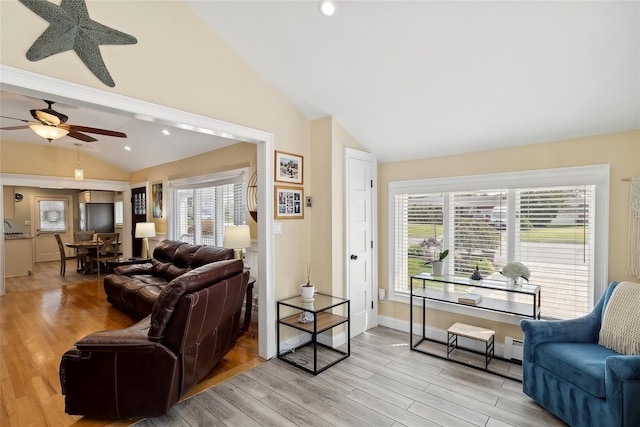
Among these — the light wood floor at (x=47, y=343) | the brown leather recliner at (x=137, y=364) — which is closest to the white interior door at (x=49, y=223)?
the light wood floor at (x=47, y=343)

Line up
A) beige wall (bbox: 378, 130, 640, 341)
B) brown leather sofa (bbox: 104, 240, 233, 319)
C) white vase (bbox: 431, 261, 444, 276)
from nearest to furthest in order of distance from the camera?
beige wall (bbox: 378, 130, 640, 341) < white vase (bbox: 431, 261, 444, 276) < brown leather sofa (bbox: 104, 240, 233, 319)

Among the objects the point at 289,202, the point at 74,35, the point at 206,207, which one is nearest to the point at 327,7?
the point at 74,35

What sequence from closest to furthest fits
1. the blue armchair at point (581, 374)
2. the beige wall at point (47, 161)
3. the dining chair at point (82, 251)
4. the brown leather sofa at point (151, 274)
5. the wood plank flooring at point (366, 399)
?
the blue armchair at point (581, 374) < the wood plank flooring at point (366, 399) < the brown leather sofa at point (151, 274) < the beige wall at point (47, 161) < the dining chair at point (82, 251)

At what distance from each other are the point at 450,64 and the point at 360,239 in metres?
2.08

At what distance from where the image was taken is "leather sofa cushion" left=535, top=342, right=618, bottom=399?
1.87 metres

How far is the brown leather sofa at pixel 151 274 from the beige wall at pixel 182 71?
4.02 feet

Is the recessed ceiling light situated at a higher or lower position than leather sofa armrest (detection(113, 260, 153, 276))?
higher

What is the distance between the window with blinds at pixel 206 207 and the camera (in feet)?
15.5

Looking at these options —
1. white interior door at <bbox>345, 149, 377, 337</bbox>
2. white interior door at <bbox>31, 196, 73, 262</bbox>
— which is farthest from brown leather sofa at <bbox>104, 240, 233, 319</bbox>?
white interior door at <bbox>31, 196, 73, 262</bbox>

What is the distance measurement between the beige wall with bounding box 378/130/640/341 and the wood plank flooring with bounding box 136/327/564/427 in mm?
831

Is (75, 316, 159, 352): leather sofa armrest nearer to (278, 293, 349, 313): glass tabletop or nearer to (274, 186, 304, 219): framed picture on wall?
(278, 293, 349, 313): glass tabletop

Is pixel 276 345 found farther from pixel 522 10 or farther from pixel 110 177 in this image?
pixel 110 177

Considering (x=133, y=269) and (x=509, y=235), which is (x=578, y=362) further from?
(x=133, y=269)

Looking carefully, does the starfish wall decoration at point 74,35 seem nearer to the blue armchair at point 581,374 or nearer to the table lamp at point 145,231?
the blue armchair at point 581,374
